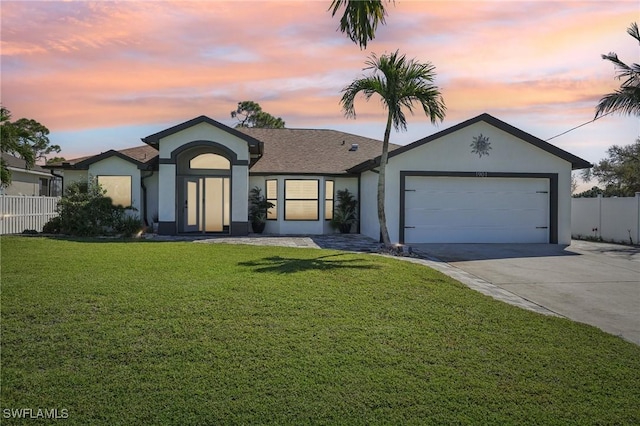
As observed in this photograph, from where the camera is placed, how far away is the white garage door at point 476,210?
56.4ft

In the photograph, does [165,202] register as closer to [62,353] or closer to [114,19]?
[114,19]

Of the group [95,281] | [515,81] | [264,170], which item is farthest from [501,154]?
[95,281]

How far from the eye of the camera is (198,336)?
5500 mm

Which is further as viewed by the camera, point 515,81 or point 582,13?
point 515,81

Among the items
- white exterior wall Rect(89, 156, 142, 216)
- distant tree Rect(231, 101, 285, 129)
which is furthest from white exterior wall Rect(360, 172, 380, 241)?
distant tree Rect(231, 101, 285, 129)

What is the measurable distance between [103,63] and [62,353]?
31.5 ft

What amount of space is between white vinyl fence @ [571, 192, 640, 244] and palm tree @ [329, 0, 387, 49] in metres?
13.7

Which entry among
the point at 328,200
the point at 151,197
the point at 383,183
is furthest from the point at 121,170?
the point at 383,183

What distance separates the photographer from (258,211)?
20406mm

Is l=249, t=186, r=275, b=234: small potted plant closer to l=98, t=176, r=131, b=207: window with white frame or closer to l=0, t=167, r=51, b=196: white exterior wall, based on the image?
l=98, t=176, r=131, b=207: window with white frame

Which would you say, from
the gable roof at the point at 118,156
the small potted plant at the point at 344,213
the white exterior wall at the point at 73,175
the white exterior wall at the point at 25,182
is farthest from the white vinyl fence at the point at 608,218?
the white exterior wall at the point at 25,182

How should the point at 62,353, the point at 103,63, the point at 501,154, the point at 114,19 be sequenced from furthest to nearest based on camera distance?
1. the point at 501,154
2. the point at 103,63
3. the point at 114,19
4. the point at 62,353

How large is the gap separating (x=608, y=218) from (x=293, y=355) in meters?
18.5

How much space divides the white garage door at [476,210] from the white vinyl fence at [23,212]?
523 inches
